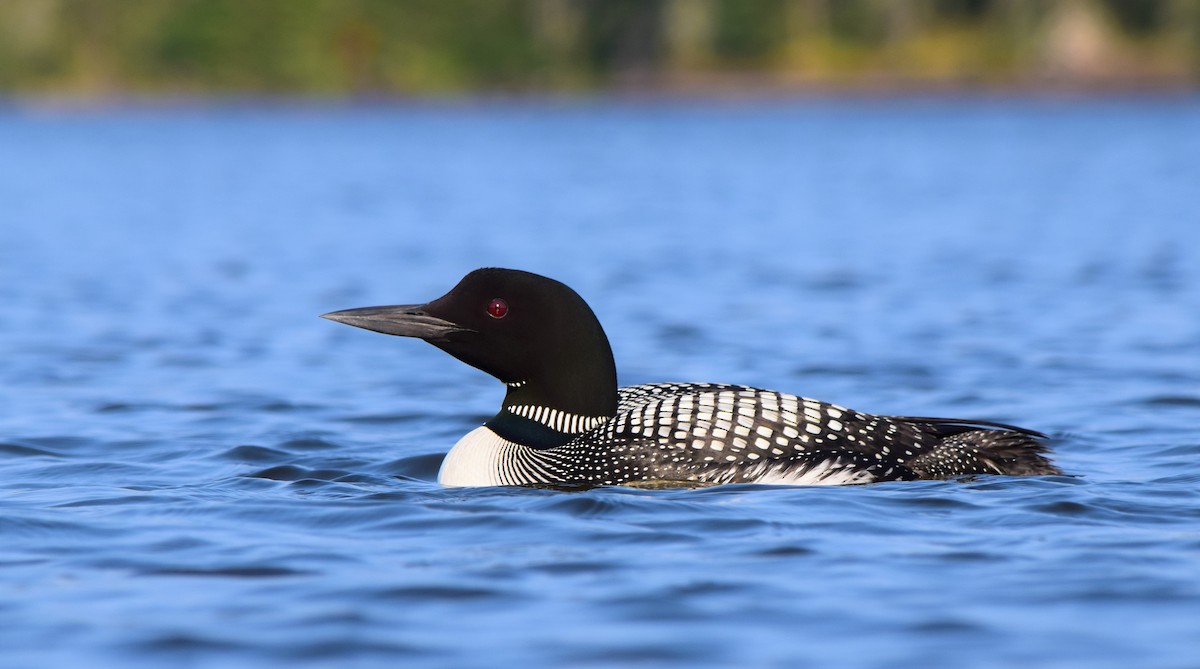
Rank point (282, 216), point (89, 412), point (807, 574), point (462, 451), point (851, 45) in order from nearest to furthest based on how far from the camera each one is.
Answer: point (807, 574) < point (462, 451) < point (89, 412) < point (282, 216) < point (851, 45)

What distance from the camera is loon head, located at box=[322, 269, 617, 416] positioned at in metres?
5.69

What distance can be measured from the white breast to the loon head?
0.57 ft

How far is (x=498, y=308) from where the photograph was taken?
18.8 ft

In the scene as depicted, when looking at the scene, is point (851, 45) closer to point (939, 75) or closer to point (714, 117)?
point (939, 75)

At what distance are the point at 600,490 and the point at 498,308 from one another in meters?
0.66

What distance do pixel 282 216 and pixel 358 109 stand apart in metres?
52.9

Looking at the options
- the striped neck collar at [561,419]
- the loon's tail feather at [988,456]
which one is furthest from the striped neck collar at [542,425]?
the loon's tail feather at [988,456]

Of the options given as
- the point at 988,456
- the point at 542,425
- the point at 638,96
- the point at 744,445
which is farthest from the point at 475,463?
the point at 638,96

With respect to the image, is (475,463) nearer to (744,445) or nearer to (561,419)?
(561,419)

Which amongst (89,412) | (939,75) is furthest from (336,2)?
(89,412)

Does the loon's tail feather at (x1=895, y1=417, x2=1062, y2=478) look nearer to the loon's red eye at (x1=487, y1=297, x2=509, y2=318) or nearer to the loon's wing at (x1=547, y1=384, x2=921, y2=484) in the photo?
the loon's wing at (x1=547, y1=384, x2=921, y2=484)

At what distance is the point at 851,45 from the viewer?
67.8 meters

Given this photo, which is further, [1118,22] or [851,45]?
[851,45]

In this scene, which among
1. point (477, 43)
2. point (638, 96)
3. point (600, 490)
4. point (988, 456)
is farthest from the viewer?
point (477, 43)
